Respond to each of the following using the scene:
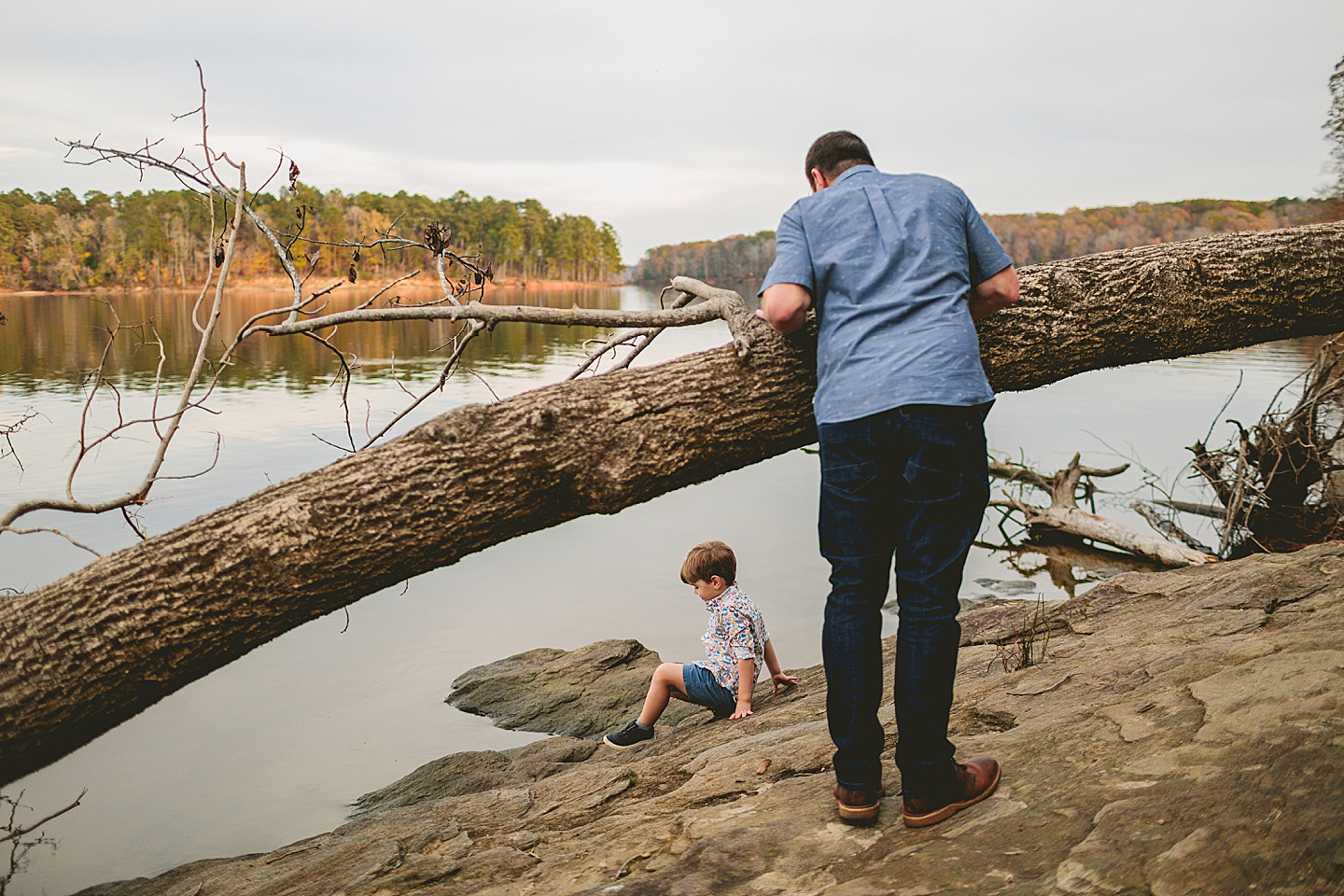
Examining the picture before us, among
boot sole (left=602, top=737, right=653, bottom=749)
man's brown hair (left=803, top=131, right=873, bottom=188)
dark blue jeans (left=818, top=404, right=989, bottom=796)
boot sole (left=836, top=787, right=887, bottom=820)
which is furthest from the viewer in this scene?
boot sole (left=602, top=737, right=653, bottom=749)

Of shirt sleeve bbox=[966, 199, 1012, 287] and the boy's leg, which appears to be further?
the boy's leg

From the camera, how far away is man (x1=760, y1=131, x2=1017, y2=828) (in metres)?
2.33

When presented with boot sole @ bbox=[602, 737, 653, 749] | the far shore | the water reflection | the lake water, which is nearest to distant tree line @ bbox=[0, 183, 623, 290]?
the far shore

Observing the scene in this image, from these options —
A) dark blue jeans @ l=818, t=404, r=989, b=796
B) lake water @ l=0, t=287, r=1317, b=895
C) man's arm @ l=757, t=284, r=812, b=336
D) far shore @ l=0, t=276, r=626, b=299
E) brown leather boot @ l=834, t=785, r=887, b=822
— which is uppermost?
far shore @ l=0, t=276, r=626, b=299

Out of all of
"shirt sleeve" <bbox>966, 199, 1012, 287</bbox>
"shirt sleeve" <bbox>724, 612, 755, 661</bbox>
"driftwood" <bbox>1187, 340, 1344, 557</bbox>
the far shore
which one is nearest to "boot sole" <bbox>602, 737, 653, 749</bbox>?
"shirt sleeve" <bbox>724, 612, 755, 661</bbox>

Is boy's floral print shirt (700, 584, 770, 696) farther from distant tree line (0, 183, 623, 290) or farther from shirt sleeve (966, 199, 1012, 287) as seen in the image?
distant tree line (0, 183, 623, 290)

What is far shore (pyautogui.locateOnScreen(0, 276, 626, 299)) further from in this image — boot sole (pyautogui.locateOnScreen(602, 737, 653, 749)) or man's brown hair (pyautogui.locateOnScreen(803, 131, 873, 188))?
man's brown hair (pyautogui.locateOnScreen(803, 131, 873, 188))

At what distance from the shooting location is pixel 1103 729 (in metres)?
2.77

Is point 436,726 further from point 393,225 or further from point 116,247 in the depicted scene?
point 116,247

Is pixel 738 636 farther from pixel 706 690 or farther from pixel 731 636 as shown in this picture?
pixel 706 690

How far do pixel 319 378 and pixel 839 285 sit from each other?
69.8ft

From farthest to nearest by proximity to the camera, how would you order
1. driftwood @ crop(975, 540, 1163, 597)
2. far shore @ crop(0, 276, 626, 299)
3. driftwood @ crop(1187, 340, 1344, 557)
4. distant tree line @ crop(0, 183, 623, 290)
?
distant tree line @ crop(0, 183, 623, 290), far shore @ crop(0, 276, 626, 299), driftwood @ crop(975, 540, 1163, 597), driftwood @ crop(1187, 340, 1344, 557)

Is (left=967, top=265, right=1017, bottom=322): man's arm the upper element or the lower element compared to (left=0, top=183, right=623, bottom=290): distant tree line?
lower

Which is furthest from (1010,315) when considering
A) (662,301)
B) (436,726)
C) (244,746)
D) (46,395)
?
(46,395)
